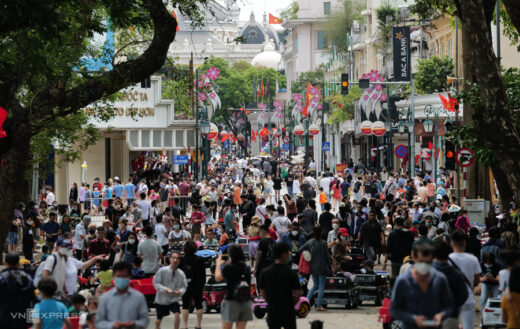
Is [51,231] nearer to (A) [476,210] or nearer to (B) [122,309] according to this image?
(A) [476,210]

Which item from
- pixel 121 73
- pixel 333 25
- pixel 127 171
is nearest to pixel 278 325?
pixel 121 73

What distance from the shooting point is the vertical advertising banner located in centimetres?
5788

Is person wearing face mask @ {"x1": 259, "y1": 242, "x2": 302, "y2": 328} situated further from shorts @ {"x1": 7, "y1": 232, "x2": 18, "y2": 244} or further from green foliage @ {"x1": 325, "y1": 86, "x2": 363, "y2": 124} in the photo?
green foliage @ {"x1": 325, "y1": 86, "x2": 363, "y2": 124}

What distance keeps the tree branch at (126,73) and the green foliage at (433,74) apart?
130 ft

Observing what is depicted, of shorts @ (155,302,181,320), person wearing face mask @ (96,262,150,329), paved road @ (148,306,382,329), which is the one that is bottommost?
paved road @ (148,306,382,329)

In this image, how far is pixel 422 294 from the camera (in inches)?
374

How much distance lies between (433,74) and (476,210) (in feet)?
107

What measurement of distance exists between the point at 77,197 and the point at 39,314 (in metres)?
32.9

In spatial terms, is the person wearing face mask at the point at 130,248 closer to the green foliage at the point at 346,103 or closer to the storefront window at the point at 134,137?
the storefront window at the point at 134,137

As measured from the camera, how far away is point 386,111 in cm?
6303

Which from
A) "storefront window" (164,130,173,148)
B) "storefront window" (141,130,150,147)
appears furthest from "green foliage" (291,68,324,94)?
"storefront window" (141,130,150,147)

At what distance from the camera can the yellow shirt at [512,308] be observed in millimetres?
10078

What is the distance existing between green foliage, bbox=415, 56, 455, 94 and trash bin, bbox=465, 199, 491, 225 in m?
30.7

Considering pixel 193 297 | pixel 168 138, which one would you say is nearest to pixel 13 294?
pixel 193 297
